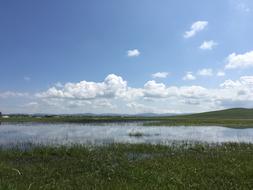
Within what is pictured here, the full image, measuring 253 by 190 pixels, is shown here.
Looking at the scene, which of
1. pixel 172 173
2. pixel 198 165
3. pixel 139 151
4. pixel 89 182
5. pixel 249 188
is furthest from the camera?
pixel 139 151

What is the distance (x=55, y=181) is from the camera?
13.2 metres

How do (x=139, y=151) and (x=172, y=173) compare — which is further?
(x=139, y=151)

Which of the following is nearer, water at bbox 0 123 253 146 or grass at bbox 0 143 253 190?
grass at bbox 0 143 253 190

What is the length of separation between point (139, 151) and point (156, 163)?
7665 mm

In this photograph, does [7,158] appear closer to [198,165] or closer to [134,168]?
[134,168]

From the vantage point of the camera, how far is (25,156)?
71.4 ft

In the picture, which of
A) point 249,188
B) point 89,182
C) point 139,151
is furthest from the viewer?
point 139,151

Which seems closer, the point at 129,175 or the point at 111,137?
the point at 129,175

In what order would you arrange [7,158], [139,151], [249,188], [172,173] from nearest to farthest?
[249,188] < [172,173] < [7,158] < [139,151]

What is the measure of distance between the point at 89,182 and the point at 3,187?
144 inches

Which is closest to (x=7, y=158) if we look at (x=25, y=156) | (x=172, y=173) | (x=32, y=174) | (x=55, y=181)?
(x=25, y=156)

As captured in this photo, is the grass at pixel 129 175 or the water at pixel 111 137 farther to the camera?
the water at pixel 111 137

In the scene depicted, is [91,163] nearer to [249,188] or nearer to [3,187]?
[3,187]

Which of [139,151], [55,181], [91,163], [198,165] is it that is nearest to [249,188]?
[198,165]
